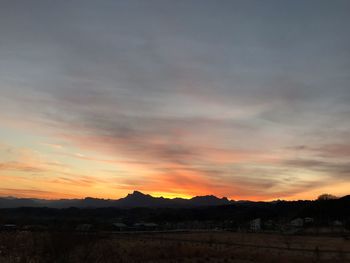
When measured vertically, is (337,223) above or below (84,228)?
above

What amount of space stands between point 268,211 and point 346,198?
35.1 metres

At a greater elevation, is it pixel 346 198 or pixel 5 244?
pixel 346 198

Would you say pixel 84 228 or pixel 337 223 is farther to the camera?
pixel 337 223

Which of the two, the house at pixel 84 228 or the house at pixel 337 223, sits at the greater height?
the house at pixel 337 223

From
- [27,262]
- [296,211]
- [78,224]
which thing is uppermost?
[296,211]

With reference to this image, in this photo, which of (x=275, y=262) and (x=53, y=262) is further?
(x=275, y=262)

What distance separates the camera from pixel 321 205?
178250mm

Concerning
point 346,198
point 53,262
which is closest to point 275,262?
point 53,262

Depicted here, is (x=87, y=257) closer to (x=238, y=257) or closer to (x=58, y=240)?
(x=58, y=240)

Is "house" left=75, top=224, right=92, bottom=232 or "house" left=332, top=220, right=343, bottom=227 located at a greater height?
"house" left=332, top=220, right=343, bottom=227

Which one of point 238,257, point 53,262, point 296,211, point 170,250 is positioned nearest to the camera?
point 53,262

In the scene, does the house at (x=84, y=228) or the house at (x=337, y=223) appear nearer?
the house at (x=84, y=228)

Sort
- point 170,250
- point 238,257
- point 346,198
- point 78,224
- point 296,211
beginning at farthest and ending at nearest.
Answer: point 296,211 < point 346,198 < point 170,250 < point 238,257 < point 78,224

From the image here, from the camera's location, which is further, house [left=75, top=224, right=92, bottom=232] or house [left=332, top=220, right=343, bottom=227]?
house [left=332, top=220, right=343, bottom=227]
